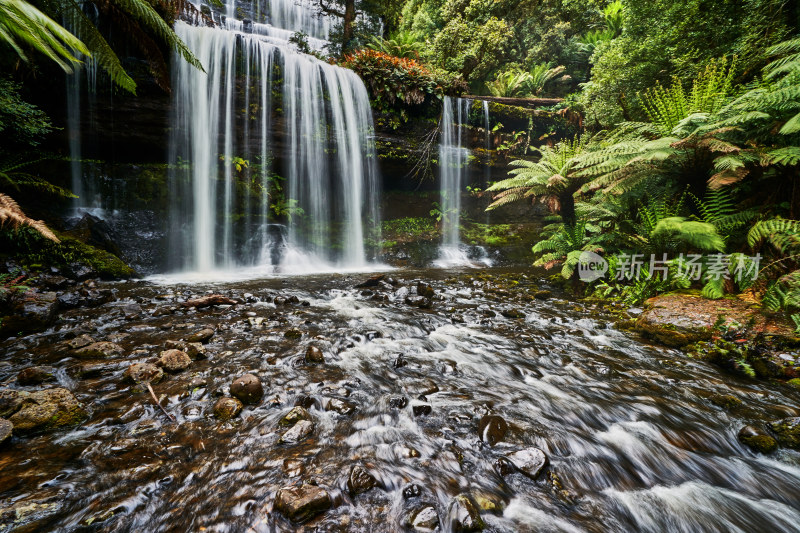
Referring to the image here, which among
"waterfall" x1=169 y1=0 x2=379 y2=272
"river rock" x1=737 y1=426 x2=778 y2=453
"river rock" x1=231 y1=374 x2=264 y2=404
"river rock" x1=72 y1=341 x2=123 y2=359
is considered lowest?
"river rock" x1=737 y1=426 x2=778 y2=453

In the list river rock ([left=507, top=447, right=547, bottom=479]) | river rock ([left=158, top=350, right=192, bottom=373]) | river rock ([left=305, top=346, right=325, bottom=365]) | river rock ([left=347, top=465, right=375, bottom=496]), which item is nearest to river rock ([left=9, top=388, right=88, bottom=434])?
river rock ([left=158, top=350, right=192, bottom=373])

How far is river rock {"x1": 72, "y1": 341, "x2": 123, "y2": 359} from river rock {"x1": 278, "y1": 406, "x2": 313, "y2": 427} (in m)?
1.75

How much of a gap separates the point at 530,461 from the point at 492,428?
0.26 metres

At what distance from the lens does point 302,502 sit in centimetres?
123

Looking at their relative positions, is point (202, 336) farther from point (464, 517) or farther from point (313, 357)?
point (464, 517)

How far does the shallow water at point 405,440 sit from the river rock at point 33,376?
88 millimetres

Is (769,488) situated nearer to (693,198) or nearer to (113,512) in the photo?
(113,512)

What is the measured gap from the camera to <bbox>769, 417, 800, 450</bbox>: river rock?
1802 mm

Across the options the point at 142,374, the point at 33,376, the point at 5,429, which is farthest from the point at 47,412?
the point at 33,376

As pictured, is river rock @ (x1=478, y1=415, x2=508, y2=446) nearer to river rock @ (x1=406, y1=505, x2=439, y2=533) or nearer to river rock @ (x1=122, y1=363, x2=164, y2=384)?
river rock @ (x1=406, y1=505, x2=439, y2=533)

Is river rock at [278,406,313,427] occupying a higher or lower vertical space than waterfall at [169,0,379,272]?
lower

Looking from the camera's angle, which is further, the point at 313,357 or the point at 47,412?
the point at 313,357

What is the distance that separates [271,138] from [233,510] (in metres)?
9.37

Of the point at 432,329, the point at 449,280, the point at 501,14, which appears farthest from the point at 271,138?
the point at 501,14
